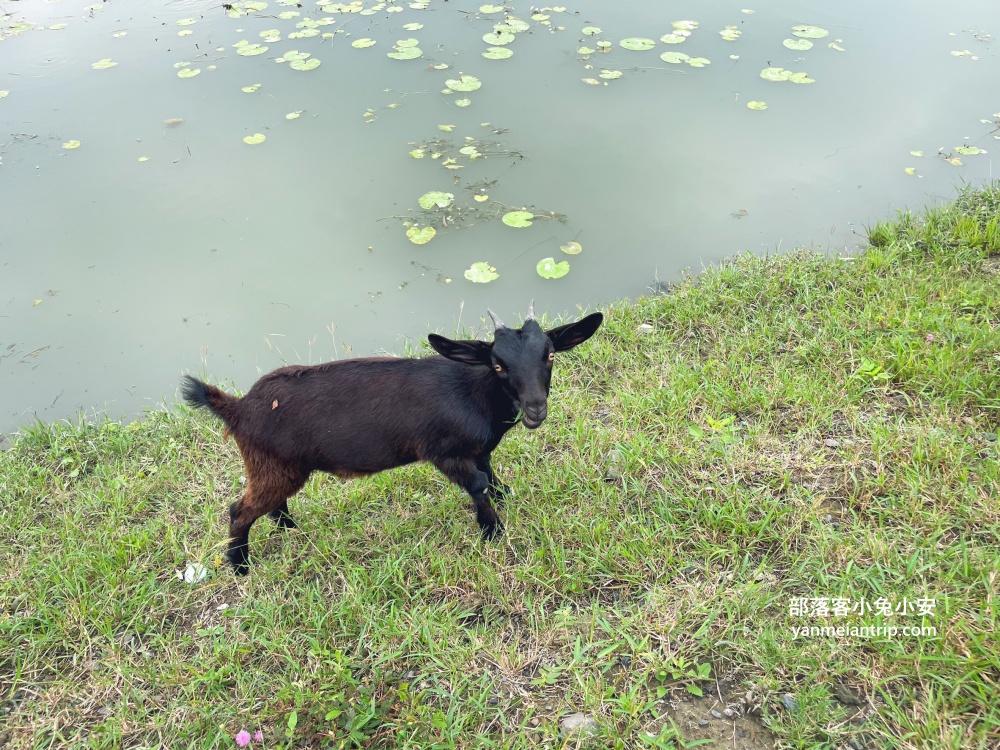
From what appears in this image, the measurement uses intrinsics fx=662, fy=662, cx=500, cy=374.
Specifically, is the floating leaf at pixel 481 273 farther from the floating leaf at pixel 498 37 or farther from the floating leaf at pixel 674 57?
the floating leaf at pixel 498 37

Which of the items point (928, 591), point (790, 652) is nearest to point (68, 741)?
point (790, 652)

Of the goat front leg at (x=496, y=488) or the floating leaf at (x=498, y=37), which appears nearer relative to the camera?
the goat front leg at (x=496, y=488)

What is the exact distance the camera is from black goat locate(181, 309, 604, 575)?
2750mm

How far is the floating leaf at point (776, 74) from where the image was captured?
22.1 feet

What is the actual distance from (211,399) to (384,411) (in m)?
0.73

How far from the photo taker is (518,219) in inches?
211

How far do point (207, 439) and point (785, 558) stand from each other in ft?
10.3

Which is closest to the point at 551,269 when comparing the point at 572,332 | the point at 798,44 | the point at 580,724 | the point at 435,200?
the point at 435,200

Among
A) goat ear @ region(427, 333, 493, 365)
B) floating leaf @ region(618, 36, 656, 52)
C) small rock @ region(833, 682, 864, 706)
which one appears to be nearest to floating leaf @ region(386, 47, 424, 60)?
floating leaf @ region(618, 36, 656, 52)

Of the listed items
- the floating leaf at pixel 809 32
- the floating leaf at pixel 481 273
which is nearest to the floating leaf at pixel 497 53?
Result: the floating leaf at pixel 809 32

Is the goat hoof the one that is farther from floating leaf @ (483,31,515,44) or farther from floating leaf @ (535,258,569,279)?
floating leaf @ (483,31,515,44)

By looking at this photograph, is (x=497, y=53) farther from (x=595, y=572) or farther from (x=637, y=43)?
(x=595, y=572)

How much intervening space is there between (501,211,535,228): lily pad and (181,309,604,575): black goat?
8.66 feet

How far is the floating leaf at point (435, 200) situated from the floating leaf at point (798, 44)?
4428 millimetres
